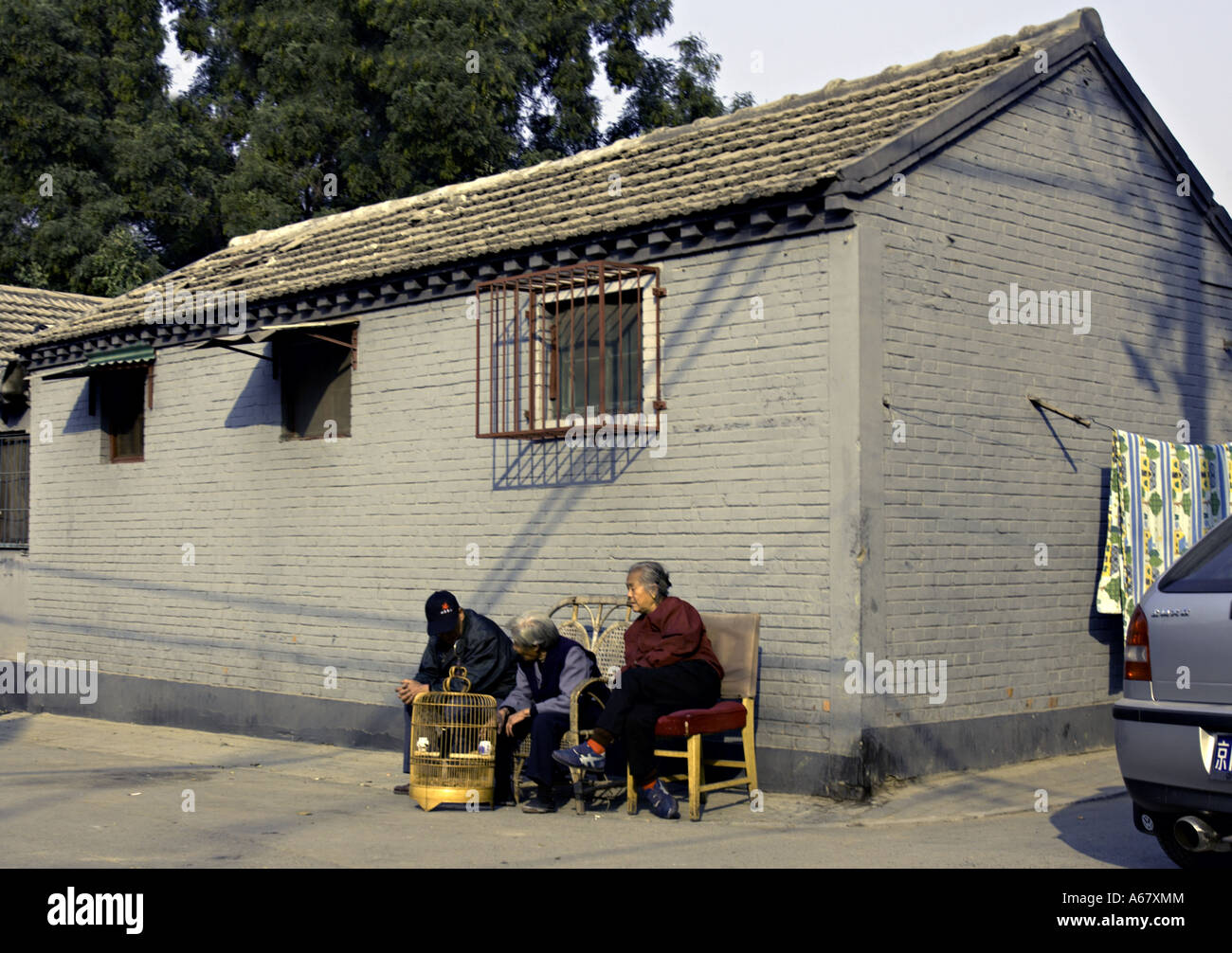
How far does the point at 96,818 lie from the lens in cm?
830

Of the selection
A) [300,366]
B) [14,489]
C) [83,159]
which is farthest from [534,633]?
[83,159]

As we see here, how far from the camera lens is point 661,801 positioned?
27.1 ft

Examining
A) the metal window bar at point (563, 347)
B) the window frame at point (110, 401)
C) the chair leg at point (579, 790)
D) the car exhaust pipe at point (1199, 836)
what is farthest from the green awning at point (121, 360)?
the car exhaust pipe at point (1199, 836)

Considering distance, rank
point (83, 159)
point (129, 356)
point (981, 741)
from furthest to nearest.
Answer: point (83, 159)
point (129, 356)
point (981, 741)

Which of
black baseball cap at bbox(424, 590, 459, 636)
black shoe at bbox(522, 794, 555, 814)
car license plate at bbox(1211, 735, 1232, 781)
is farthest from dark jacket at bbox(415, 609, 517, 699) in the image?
car license plate at bbox(1211, 735, 1232, 781)

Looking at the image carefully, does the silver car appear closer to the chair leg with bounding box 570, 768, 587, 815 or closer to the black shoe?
the chair leg with bounding box 570, 768, 587, 815

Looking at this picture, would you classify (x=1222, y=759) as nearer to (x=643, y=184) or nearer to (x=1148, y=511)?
(x=1148, y=511)

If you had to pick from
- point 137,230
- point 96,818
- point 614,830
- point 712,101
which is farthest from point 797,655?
point 137,230

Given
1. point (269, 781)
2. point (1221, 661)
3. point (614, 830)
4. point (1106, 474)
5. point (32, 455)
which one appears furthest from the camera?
point (32, 455)

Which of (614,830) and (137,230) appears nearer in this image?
(614,830)

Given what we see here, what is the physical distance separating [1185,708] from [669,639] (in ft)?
11.0

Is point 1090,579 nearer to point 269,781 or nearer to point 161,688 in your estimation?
point 269,781

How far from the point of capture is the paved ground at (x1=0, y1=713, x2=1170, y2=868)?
23.0ft

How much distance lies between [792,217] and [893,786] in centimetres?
368
